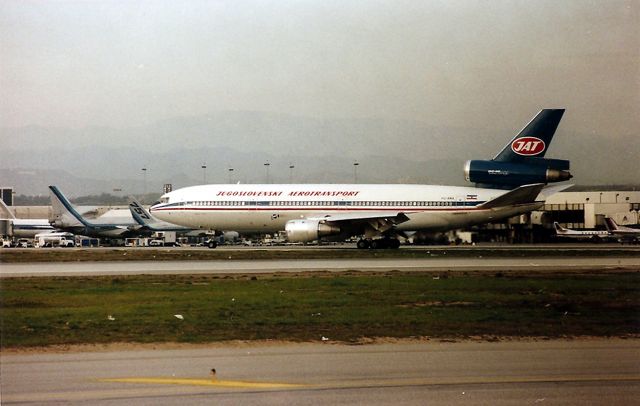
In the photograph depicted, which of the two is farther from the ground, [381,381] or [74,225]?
[74,225]

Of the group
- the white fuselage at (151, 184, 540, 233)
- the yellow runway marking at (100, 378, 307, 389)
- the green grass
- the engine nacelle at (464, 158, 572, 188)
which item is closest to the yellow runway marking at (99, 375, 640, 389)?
the yellow runway marking at (100, 378, 307, 389)

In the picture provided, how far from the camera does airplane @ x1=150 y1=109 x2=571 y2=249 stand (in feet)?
173

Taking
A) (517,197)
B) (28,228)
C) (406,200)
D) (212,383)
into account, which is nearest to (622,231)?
(517,197)

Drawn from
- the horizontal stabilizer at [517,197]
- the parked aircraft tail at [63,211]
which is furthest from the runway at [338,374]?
the parked aircraft tail at [63,211]

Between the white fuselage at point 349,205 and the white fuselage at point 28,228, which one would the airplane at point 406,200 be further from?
the white fuselage at point 28,228

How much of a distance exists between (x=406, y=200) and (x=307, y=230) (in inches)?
340

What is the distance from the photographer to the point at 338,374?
40.0 feet

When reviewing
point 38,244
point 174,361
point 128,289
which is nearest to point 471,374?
point 174,361

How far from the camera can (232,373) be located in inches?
485

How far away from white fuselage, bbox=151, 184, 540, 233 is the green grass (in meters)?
23.6

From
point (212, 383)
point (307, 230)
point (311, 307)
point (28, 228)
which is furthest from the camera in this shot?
point (28, 228)

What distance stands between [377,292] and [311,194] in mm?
29902

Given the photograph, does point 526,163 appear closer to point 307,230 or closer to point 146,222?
point 307,230

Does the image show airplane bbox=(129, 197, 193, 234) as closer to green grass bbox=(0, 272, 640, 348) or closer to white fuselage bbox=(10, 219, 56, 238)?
white fuselage bbox=(10, 219, 56, 238)
